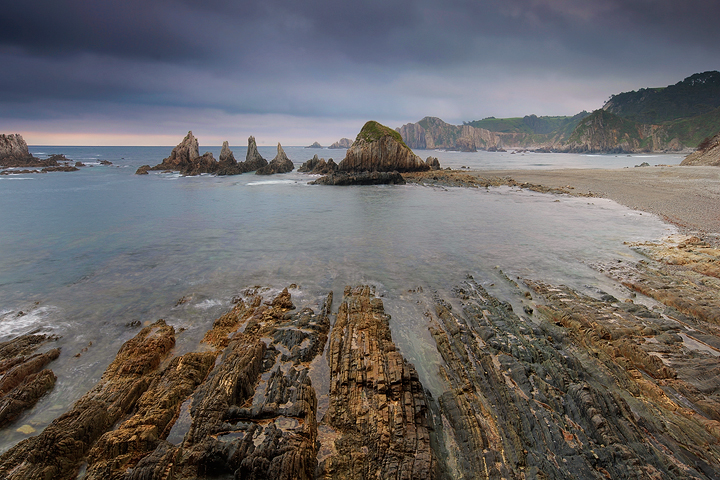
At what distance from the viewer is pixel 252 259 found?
16312 mm

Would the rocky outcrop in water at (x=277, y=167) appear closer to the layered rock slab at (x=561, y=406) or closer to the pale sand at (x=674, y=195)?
the pale sand at (x=674, y=195)

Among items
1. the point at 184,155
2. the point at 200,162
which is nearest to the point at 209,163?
the point at 200,162

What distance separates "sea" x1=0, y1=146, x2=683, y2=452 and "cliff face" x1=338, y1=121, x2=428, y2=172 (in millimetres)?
24641

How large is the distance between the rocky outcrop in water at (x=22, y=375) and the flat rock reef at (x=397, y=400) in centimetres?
5

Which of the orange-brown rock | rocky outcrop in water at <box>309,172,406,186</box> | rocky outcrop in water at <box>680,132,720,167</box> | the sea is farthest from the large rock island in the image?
rocky outcrop in water at <box>680,132,720,167</box>

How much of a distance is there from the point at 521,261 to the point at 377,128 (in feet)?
155

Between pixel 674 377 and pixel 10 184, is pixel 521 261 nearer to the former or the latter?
pixel 674 377

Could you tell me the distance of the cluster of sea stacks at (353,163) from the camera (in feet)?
167

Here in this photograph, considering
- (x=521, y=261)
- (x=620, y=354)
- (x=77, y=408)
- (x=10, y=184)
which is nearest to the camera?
(x=77, y=408)

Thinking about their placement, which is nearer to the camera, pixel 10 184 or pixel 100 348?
pixel 100 348

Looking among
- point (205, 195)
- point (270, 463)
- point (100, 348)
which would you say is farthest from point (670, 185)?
point (205, 195)

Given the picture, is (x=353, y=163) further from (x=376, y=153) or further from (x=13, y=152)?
(x=13, y=152)

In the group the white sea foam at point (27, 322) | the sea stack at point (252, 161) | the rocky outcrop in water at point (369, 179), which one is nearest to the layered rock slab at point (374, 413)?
the white sea foam at point (27, 322)

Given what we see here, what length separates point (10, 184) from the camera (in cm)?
4628
